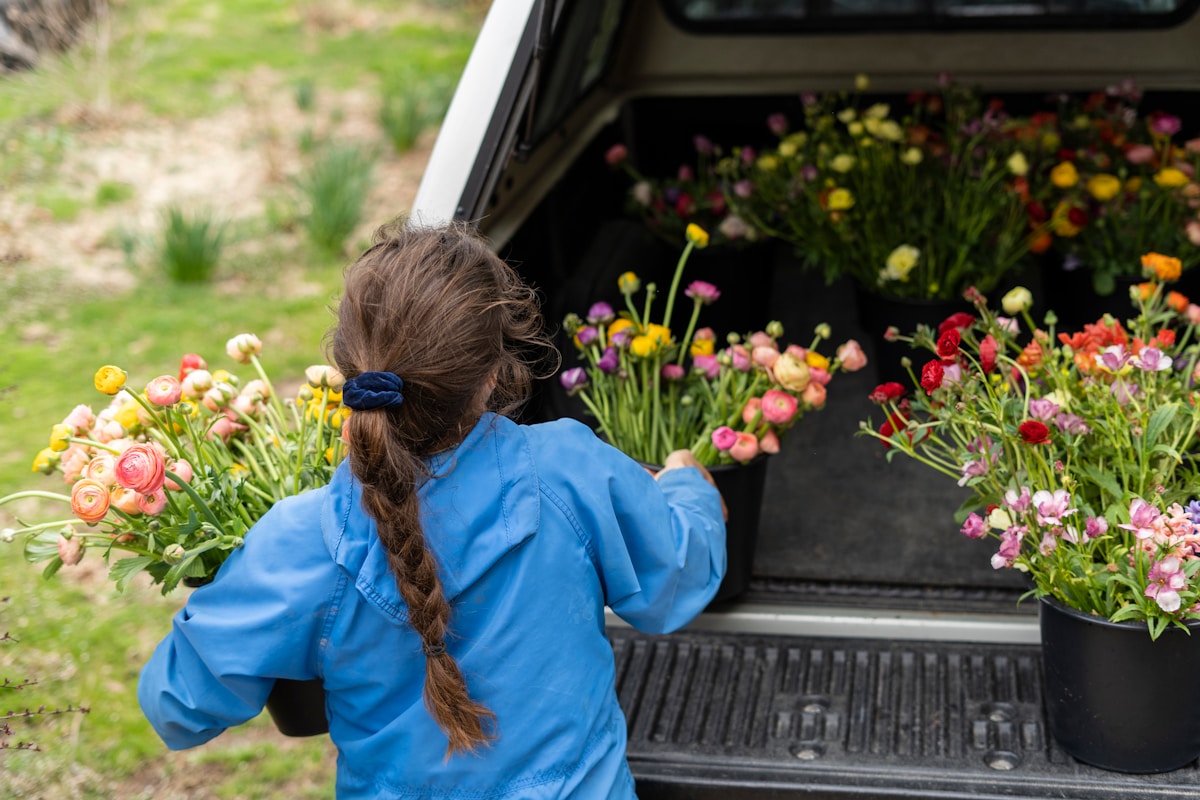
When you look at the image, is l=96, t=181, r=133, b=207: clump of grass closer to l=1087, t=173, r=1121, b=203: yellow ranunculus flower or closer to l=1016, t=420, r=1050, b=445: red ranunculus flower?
l=1087, t=173, r=1121, b=203: yellow ranunculus flower

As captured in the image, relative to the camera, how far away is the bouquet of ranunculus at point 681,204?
3355mm

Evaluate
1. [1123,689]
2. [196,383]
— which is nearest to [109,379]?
[196,383]

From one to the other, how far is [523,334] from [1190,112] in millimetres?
2684

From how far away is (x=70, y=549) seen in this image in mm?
1615

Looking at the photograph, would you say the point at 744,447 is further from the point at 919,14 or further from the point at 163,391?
the point at 919,14

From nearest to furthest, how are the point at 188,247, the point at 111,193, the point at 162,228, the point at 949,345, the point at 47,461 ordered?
the point at 949,345 → the point at 47,461 → the point at 188,247 → the point at 162,228 → the point at 111,193

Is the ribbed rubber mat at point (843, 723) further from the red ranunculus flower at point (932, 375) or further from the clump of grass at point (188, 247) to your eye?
the clump of grass at point (188, 247)

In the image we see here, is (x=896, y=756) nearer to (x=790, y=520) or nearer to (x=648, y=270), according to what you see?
(x=790, y=520)

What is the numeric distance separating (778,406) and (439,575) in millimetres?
860

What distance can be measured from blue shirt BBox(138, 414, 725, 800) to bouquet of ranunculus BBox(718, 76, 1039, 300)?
157cm

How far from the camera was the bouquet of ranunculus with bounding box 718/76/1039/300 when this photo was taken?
3.01m

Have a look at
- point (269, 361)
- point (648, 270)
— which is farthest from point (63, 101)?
point (648, 270)

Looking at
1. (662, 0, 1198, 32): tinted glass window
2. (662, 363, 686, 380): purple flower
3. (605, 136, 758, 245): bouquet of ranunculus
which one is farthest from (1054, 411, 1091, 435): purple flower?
(662, 0, 1198, 32): tinted glass window

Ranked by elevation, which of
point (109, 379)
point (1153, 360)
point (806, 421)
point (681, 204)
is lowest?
point (806, 421)
